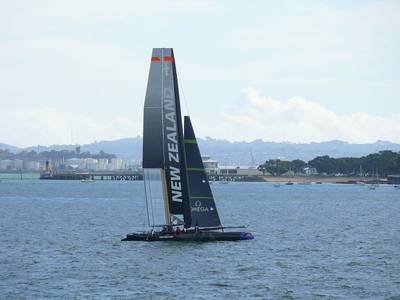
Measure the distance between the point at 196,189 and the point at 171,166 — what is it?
7.55 feet

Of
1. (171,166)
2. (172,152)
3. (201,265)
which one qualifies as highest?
(172,152)

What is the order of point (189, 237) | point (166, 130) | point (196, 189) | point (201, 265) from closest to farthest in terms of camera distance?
1. point (201, 265)
2. point (189, 237)
3. point (166, 130)
4. point (196, 189)

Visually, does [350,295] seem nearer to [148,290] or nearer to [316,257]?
[148,290]

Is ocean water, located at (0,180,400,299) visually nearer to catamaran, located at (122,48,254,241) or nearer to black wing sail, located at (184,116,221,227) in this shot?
catamaran, located at (122,48,254,241)

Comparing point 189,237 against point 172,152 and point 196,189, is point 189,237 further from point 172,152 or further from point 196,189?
point 172,152

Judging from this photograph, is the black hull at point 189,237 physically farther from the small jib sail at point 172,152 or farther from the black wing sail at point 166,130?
the black wing sail at point 166,130

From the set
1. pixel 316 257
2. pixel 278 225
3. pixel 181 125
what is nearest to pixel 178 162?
pixel 181 125

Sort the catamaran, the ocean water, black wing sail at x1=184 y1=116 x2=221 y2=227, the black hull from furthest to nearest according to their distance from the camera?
black wing sail at x1=184 y1=116 x2=221 y2=227 < the catamaran < the black hull < the ocean water

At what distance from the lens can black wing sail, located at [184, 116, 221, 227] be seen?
66.5 m

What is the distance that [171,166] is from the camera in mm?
66062

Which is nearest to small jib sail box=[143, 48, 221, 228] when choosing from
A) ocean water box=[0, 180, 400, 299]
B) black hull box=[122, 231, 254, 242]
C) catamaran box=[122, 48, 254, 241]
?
catamaran box=[122, 48, 254, 241]

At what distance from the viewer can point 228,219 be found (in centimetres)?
10744

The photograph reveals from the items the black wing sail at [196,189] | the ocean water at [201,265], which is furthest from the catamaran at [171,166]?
the ocean water at [201,265]

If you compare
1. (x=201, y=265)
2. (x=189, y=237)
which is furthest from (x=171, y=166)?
(x=201, y=265)
